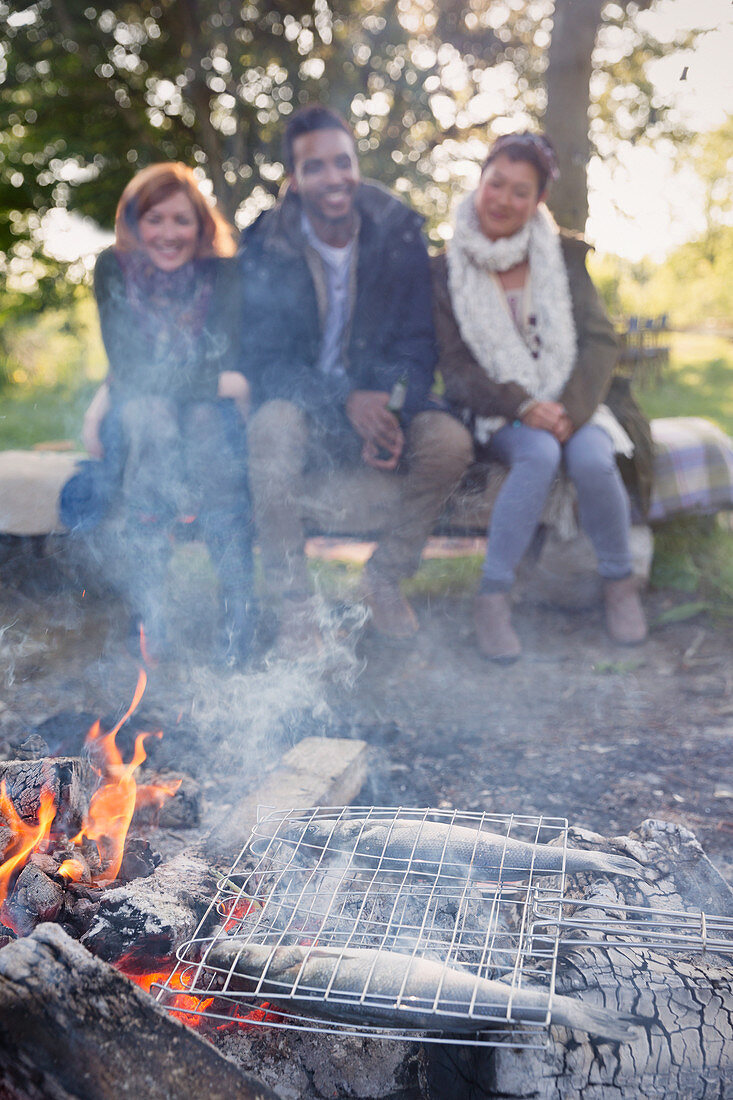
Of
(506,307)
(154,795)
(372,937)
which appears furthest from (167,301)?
(372,937)

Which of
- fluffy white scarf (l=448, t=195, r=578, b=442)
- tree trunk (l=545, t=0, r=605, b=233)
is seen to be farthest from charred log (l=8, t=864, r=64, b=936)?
tree trunk (l=545, t=0, r=605, b=233)

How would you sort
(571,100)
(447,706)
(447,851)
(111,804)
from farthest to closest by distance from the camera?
(571,100) < (447,706) < (111,804) < (447,851)

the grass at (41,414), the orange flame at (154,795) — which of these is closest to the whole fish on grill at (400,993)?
the orange flame at (154,795)

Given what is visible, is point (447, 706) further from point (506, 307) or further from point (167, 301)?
point (167, 301)

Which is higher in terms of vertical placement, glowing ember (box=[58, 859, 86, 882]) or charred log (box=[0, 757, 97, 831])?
charred log (box=[0, 757, 97, 831])

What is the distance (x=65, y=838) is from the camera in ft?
6.17

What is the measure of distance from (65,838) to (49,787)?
13cm

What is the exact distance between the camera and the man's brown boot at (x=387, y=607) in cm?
372

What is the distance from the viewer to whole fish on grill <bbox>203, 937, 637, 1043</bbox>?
49.1 inches

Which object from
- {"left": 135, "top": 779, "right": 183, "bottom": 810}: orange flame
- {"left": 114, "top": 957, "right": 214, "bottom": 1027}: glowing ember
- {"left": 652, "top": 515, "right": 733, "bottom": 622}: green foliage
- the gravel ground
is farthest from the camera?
{"left": 652, "top": 515, "right": 733, "bottom": 622}: green foliage

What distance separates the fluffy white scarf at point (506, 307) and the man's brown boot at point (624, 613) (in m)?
0.93

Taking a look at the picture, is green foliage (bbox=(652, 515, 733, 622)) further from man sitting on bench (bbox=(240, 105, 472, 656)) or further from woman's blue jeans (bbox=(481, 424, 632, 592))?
man sitting on bench (bbox=(240, 105, 472, 656))

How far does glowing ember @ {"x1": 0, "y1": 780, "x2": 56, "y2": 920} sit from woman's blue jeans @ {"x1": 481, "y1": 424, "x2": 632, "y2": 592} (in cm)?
220

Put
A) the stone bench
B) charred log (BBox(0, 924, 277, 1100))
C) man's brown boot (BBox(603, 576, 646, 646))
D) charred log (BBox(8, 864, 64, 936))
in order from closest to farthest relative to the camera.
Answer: charred log (BBox(0, 924, 277, 1100)), charred log (BBox(8, 864, 64, 936)), the stone bench, man's brown boot (BBox(603, 576, 646, 646))
